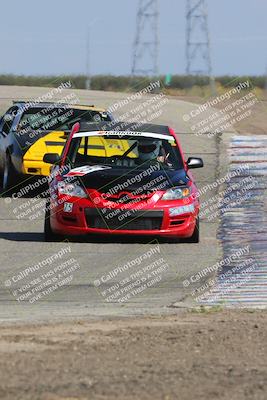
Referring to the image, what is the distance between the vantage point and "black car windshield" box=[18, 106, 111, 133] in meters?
18.7

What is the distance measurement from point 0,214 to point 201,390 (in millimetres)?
10895

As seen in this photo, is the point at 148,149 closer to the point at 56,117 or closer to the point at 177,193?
the point at 177,193

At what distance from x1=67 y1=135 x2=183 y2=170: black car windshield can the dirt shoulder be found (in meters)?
5.98

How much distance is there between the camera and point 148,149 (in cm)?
1434

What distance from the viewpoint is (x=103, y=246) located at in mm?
13164

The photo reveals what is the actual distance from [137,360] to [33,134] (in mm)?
12030

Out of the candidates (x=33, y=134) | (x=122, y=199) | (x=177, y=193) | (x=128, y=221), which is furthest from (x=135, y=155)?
(x=33, y=134)

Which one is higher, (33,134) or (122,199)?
(122,199)

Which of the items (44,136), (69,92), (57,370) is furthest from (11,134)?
(69,92)

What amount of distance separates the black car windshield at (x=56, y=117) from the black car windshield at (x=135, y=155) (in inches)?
162

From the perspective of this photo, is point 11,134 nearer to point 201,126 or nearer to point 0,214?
point 0,214

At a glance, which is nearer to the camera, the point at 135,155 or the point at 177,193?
the point at 177,193

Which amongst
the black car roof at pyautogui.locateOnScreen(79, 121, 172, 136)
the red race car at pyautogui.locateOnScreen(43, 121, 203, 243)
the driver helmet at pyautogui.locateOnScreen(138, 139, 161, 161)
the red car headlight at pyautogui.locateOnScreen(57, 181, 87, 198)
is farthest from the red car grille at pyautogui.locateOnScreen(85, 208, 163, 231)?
the black car roof at pyautogui.locateOnScreen(79, 121, 172, 136)

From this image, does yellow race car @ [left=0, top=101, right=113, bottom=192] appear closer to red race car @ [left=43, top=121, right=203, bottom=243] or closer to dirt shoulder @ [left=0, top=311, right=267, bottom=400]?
red race car @ [left=43, top=121, right=203, bottom=243]
